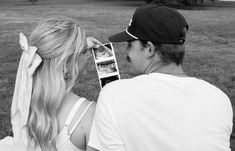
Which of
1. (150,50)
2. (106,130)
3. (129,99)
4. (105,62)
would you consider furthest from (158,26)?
(105,62)

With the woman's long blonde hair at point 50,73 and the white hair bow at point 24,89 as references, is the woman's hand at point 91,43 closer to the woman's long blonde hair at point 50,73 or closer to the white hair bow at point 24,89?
the woman's long blonde hair at point 50,73

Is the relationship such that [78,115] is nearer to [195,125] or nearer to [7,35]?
[195,125]

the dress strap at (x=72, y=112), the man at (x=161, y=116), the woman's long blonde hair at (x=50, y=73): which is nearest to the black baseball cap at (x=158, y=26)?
the man at (x=161, y=116)

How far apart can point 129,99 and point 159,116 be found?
138 mm

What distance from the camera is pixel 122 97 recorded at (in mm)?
1524

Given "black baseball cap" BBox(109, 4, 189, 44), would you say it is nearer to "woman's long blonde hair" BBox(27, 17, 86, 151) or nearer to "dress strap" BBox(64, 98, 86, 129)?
"woman's long blonde hair" BBox(27, 17, 86, 151)

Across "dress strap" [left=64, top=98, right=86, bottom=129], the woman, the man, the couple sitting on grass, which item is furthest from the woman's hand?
the man

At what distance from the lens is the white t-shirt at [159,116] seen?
152 cm

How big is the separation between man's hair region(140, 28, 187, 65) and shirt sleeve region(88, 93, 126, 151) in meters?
0.38

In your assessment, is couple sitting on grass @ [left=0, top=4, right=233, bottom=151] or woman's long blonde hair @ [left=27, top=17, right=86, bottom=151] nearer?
couple sitting on grass @ [left=0, top=4, right=233, bottom=151]

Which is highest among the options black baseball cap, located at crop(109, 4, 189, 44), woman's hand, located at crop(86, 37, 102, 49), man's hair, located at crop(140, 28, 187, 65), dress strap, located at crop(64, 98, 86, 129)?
black baseball cap, located at crop(109, 4, 189, 44)

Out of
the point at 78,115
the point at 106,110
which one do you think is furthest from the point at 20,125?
the point at 106,110

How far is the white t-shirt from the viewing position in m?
1.52

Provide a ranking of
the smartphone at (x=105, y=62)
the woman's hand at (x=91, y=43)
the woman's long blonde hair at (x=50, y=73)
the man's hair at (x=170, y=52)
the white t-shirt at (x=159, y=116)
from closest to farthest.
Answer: the white t-shirt at (x=159, y=116) → the man's hair at (x=170, y=52) → the woman's long blonde hair at (x=50, y=73) → the woman's hand at (x=91, y=43) → the smartphone at (x=105, y=62)
